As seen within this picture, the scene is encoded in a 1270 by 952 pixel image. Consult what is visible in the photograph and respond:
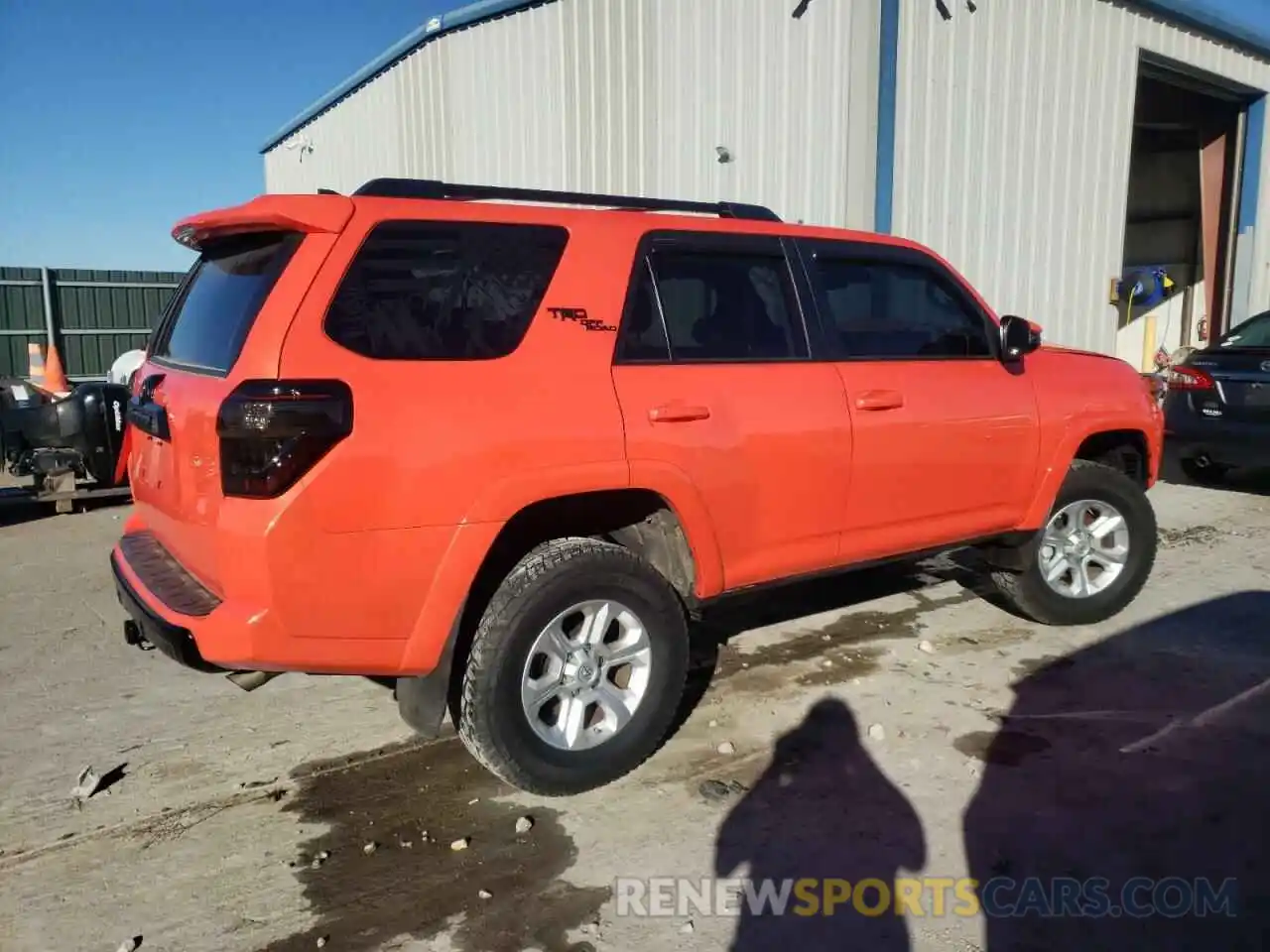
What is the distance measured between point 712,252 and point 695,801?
200 centimetres

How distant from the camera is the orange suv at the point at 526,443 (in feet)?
8.91

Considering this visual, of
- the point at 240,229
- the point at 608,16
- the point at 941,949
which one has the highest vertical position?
the point at 608,16

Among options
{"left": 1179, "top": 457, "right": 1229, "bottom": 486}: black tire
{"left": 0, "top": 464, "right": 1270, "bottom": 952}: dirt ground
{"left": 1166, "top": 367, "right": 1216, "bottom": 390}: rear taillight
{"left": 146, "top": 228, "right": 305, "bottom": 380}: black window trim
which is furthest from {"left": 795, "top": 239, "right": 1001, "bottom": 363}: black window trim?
{"left": 1179, "top": 457, "right": 1229, "bottom": 486}: black tire

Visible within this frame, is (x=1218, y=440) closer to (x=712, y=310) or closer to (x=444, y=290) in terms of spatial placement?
(x=712, y=310)

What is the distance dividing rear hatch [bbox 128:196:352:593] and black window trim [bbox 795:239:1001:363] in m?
1.90

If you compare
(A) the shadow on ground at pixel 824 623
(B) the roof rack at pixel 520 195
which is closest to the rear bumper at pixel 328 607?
(B) the roof rack at pixel 520 195

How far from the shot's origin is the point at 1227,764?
3.42 metres

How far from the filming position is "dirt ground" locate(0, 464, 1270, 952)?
2.60 meters

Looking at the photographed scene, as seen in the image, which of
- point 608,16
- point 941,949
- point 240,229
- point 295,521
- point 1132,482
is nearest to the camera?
Answer: point 941,949

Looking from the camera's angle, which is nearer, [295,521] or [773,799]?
[295,521]

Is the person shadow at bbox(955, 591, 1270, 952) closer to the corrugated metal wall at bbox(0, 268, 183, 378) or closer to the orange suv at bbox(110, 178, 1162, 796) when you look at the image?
the orange suv at bbox(110, 178, 1162, 796)

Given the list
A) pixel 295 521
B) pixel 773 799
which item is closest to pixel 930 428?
pixel 773 799

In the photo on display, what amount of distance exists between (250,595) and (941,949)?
2082 millimetres

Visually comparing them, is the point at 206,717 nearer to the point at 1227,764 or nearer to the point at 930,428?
the point at 930,428
